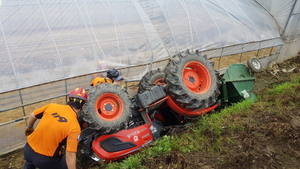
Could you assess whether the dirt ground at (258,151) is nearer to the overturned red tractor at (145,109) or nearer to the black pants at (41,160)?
the overturned red tractor at (145,109)

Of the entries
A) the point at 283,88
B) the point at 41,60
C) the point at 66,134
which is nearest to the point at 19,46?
the point at 41,60

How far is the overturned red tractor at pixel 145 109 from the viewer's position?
4930 millimetres

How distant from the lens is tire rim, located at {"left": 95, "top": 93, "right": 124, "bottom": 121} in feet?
16.6

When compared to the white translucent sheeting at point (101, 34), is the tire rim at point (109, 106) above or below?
below

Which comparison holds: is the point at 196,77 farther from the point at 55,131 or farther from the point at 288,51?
the point at 288,51

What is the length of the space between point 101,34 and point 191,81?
11.2 ft

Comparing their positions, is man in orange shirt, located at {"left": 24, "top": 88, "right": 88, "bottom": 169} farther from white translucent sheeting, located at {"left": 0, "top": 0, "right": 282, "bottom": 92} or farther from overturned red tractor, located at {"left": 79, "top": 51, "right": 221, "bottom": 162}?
white translucent sheeting, located at {"left": 0, "top": 0, "right": 282, "bottom": 92}

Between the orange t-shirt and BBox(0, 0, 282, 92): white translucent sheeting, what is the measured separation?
3313 millimetres

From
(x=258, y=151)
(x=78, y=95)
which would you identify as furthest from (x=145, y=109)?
(x=258, y=151)

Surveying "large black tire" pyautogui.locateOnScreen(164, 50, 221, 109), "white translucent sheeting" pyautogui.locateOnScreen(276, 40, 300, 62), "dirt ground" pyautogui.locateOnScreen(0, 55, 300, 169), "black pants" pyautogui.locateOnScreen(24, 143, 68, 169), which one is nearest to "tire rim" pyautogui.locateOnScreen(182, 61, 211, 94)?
"large black tire" pyautogui.locateOnScreen(164, 50, 221, 109)

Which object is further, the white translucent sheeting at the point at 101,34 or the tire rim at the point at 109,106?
the white translucent sheeting at the point at 101,34

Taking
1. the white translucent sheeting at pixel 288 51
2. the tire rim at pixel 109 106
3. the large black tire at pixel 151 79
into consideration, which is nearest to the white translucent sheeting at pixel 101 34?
the large black tire at pixel 151 79

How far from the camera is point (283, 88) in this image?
7.42 metres

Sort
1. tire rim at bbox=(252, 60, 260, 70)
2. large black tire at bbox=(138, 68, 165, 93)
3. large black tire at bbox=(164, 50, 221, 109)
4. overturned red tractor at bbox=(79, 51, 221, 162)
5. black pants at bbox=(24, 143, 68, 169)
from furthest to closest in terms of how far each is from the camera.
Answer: tire rim at bbox=(252, 60, 260, 70) → large black tire at bbox=(138, 68, 165, 93) → large black tire at bbox=(164, 50, 221, 109) → overturned red tractor at bbox=(79, 51, 221, 162) → black pants at bbox=(24, 143, 68, 169)
